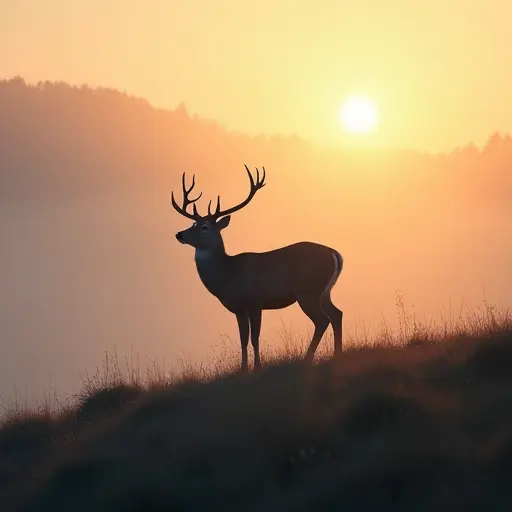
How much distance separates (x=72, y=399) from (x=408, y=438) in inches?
282

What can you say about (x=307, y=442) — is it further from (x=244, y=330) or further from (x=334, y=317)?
(x=244, y=330)

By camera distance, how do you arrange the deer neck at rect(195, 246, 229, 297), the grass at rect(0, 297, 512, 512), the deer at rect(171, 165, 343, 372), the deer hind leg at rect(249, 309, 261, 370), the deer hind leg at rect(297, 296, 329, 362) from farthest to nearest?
the deer neck at rect(195, 246, 229, 297) < the deer at rect(171, 165, 343, 372) < the deer hind leg at rect(297, 296, 329, 362) < the deer hind leg at rect(249, 309, 261, 370) < the grass at rect(0, 297, 512, 512)

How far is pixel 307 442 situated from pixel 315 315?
506 cm

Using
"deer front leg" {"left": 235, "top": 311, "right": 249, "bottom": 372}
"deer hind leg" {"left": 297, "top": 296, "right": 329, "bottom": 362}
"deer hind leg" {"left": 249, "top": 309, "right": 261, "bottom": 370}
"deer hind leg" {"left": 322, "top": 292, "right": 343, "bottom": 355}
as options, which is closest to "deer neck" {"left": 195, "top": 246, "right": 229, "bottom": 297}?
"deer front leg" {"left": 235, "top": 311, "right": 249, "bottom": 372}

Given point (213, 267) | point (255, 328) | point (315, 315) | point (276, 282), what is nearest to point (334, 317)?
point (315, 315)

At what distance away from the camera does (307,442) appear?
10.8 m

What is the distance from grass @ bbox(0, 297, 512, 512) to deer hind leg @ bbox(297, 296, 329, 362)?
2.91 ft

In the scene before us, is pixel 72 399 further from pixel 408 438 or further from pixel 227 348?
pixel 408 438

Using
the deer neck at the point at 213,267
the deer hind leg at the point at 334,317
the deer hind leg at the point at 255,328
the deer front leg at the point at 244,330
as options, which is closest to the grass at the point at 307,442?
the deer hind leg at the point at 255,328

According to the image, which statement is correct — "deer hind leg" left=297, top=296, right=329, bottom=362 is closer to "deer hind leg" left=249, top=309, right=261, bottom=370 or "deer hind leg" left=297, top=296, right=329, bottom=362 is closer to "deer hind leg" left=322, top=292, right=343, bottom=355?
"deer hind leg" left=322, top=292, right=343, bottom=355

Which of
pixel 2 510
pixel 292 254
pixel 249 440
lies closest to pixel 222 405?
pixel 249 440

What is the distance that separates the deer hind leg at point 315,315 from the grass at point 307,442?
89 centimetres

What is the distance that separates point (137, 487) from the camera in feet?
34.7

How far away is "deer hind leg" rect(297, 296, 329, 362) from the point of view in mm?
15711
